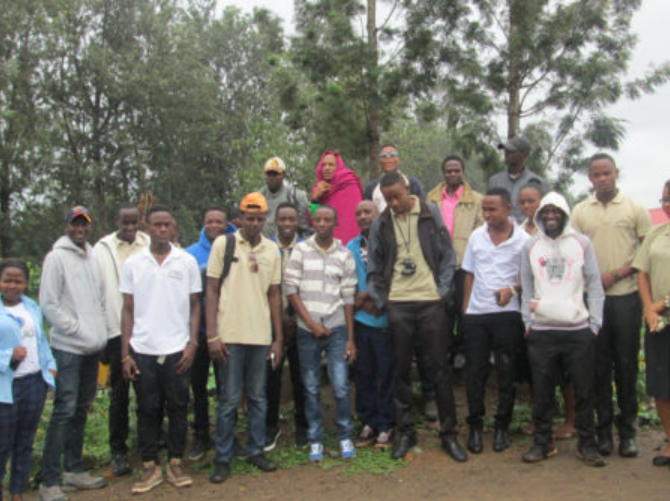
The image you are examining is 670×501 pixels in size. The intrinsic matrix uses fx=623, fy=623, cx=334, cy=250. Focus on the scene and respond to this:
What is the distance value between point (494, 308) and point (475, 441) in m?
1.17

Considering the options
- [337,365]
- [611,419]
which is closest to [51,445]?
[337,365]

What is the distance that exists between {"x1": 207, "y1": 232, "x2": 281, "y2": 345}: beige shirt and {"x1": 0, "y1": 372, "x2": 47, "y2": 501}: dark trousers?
4.55 ft

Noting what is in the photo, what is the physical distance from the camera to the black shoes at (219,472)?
196 inches

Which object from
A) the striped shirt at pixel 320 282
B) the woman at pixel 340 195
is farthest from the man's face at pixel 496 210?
the woman at pixel 340 195

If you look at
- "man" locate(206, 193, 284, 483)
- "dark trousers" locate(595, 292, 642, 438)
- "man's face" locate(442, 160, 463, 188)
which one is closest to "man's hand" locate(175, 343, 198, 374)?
"man" locate(206, 193, 284, 483)

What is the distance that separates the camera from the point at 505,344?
5180mm

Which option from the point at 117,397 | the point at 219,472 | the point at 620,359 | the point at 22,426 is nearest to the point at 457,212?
the point at 620,359

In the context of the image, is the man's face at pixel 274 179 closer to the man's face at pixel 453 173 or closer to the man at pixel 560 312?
the man's face at pixel 453 173

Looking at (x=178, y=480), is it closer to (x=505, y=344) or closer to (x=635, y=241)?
(x=505, y=344)

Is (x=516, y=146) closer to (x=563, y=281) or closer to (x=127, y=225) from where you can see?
(x=563, y=281)

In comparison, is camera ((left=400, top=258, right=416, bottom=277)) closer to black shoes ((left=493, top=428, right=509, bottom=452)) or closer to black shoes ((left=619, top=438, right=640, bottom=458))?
black shoes ((left=493, top=428, right=509, bottom=452))

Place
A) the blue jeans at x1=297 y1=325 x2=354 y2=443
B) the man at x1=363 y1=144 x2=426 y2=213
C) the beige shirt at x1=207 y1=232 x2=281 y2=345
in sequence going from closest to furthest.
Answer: the beige shirt at x1=207 y1=232 x2=281 y2=345, the blue jeans at x1=297 y1=325 x2=354 y2=443, the man at x1=363 y1=144 x2=426 y2=213

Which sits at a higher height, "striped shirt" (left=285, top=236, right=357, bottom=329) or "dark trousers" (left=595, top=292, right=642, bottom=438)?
"striped shirt" (left=285, top=236, right=357, bottom=329)

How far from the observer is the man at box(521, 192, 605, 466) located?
484 cm
